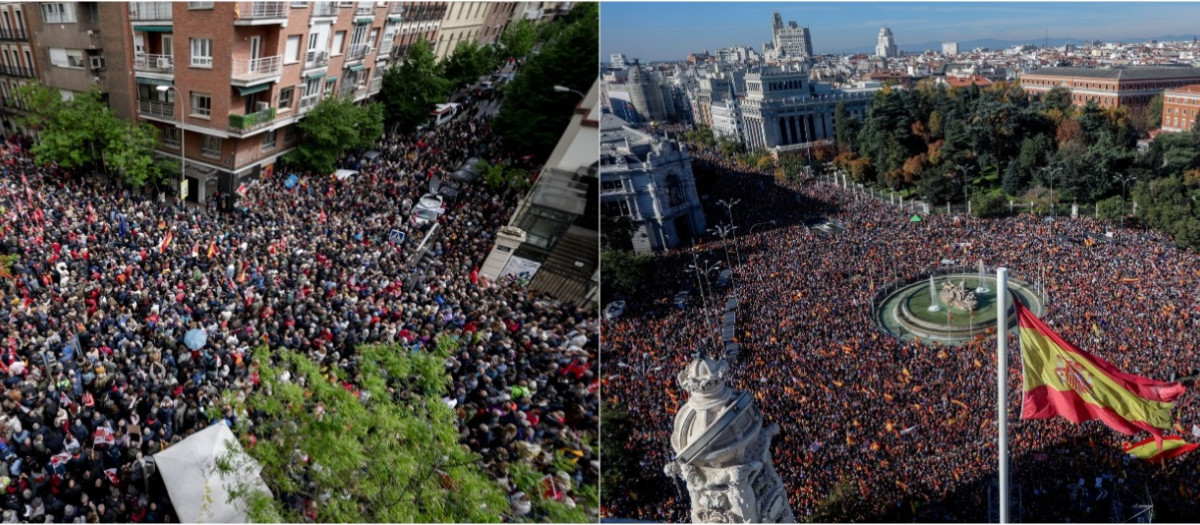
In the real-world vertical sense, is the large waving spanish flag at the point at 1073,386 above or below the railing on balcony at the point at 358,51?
below

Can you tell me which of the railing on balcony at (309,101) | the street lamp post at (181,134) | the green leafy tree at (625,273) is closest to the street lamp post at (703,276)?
the green leafy tree at (625,273)

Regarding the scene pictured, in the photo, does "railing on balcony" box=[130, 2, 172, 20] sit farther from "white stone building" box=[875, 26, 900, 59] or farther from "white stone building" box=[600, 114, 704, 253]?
"white stone building" box=[875, 26, 900, 59]

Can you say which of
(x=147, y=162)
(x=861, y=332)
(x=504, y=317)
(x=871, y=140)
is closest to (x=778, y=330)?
(x=861, y=332)

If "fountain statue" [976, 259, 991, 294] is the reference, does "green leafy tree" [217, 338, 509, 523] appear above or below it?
below

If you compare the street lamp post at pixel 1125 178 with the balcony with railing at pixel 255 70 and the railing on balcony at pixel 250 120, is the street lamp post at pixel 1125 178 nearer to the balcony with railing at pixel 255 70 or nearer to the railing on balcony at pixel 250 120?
the balcony with railing at pixel 255 70

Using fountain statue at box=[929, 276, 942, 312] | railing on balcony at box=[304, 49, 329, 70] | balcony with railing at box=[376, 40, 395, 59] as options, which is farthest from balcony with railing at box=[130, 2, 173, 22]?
fountain statue at box=[929, 276, 942, 312]

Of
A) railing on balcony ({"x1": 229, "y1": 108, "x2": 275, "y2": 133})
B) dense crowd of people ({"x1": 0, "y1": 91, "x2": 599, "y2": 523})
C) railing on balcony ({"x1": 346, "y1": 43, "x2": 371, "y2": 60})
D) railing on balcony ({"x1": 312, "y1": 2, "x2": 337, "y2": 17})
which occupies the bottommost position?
dense crowd of people ({"x1": 0, "y1": 91, "x2": 599, "y2": 523})

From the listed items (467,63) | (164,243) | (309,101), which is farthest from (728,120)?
(164,243)
